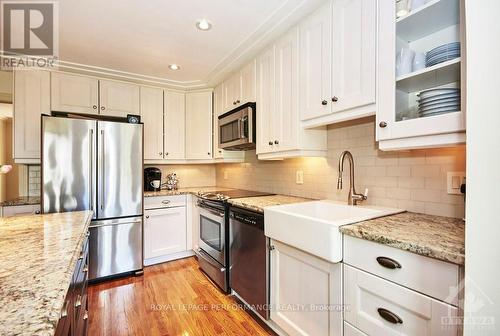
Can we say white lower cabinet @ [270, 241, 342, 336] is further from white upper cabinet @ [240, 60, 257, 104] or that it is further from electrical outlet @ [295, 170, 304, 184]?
white upper cabinet @ [240, 60, 257, 104]

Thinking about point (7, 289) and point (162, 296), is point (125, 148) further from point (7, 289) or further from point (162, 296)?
point (7, 289)

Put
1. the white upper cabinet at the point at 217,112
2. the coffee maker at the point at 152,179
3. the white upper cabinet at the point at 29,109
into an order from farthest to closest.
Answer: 1. the coffee maker at the point at 152,179
2. the white upper cabinet at the point at 217,112
3. the white upper cabinet at the point at 29,109

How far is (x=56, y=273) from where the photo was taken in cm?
75

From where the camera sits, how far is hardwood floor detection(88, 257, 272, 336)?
→ 1.78 metres

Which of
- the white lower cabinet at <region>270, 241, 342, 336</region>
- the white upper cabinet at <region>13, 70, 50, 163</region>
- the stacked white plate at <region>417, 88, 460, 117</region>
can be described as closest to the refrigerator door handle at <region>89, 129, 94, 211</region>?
the white upper cabinet at <region>13, 70, 50, 163</region>

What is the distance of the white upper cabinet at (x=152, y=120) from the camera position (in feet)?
10.4

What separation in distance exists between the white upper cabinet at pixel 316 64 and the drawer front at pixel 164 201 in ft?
6.45

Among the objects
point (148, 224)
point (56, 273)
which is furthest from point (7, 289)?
point (148, 224)

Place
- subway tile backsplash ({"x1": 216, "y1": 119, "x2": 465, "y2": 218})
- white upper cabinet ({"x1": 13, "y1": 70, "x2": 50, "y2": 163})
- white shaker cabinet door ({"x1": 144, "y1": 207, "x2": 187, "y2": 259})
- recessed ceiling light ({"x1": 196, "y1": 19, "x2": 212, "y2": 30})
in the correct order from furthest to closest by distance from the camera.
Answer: white shaker cabinet door ({"x1": 144, "y1": 207, "x2": 187, "y2": 259}), white upper cabinet ({"x1": 13, "y1": 70, "x2": 50, "y2": 163}), recessed ceiling light ({"x1": 196, "y1": 19, "x2": 212, "y2": 30}), subway tile backsplash ({"x1": 216, "y1": 119, "x2": 465, "y2": 218})

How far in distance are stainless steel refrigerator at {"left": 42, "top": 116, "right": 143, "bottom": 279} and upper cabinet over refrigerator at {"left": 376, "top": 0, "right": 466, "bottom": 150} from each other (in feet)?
7.78

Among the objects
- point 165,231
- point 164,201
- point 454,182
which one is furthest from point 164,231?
point 454,182

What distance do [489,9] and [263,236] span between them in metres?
1.53

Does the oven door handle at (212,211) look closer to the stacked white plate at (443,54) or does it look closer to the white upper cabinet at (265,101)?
the white upper cabinet at (265,101)

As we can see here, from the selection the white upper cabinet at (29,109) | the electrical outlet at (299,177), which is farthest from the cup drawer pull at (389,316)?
the white upper cabinet at (29,109)
